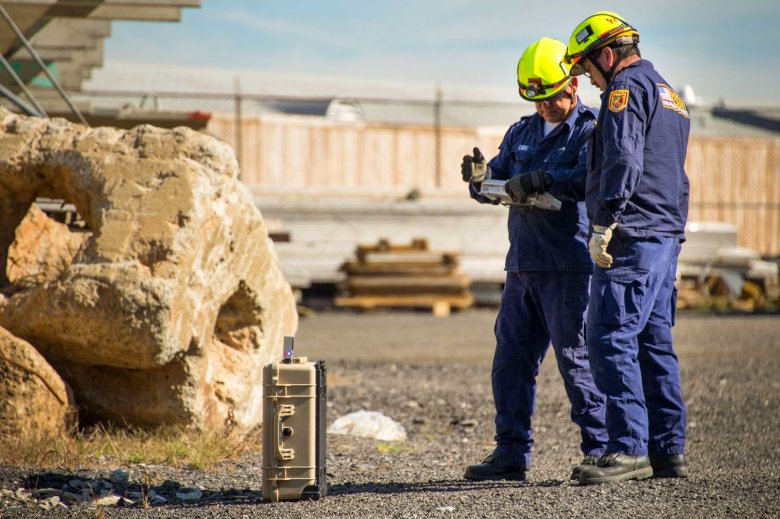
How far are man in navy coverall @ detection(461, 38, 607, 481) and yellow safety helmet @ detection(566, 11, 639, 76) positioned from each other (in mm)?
238

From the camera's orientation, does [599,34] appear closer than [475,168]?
Yes

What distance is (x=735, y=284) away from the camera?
1991cm

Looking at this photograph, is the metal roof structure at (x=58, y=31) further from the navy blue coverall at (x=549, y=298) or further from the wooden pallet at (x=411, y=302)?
the navy blue coverall at (x=549, y=298)

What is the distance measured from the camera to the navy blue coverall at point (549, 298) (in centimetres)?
511

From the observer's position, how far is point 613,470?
474 centimetres

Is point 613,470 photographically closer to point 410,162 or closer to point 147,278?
point 147,278

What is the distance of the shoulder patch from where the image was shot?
15.4 ft

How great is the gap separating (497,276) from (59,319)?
1397cm

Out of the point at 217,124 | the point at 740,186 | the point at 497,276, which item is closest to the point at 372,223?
the point at 497,276

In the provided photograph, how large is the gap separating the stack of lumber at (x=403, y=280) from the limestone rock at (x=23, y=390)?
12229 mm

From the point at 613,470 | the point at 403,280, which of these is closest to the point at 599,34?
the point at 613,470

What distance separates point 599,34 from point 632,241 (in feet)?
3.43

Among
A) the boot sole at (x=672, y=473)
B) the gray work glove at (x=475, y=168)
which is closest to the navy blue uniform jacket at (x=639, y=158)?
the gray work glove at (x=475, y=168)

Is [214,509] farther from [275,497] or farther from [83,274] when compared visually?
[83,274]
